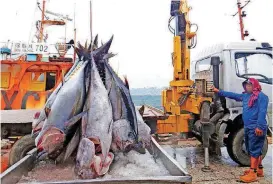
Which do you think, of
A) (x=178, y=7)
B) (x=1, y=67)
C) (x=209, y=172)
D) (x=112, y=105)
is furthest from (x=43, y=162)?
(x=1, y=67)

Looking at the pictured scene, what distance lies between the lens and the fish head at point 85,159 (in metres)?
2.25

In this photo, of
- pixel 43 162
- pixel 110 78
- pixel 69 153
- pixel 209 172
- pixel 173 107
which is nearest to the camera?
pixel 69 153

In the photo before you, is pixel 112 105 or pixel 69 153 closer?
pixel 69 153

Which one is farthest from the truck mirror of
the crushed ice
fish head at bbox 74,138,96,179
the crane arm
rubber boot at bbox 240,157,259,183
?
fish head at bbox 74,138,96,179

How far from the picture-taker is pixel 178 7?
642 centimetres

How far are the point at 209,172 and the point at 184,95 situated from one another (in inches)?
74.0

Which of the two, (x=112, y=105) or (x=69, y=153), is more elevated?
(x=112, y=105)

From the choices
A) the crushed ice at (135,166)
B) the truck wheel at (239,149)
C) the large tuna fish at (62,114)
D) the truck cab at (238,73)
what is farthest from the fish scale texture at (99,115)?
the truck wheel at (239,149)

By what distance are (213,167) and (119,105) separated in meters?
3.53

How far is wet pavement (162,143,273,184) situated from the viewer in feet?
15.9

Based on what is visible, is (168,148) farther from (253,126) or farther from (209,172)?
(253,126)

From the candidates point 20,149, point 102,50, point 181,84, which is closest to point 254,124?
point 181,84

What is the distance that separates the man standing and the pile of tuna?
2.59 m

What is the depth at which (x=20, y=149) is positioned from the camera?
16.6ft
